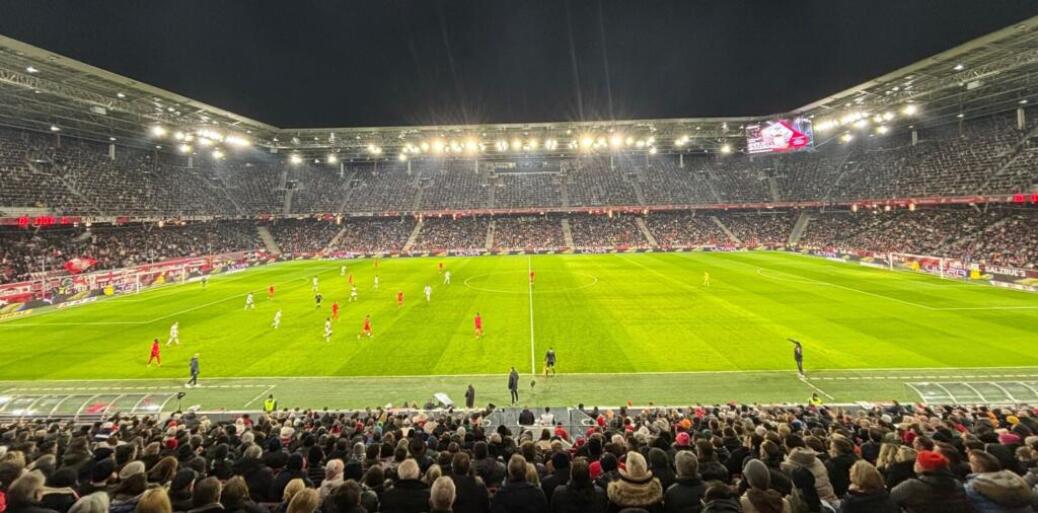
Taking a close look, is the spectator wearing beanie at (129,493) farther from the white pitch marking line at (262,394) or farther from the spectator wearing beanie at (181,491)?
the white pitch marking line at (262,394)

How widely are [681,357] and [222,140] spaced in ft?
213

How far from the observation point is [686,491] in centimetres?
490

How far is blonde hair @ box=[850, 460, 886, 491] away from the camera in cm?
446

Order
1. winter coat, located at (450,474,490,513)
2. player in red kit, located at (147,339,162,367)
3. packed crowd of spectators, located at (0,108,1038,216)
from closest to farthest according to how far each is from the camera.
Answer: winter coat, located at (450,474,490,513) → player in red kit, located at (147,339,162,367) → packed crowd of spectators, located at (0,108,1038,216)

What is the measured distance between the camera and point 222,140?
60.7 metres

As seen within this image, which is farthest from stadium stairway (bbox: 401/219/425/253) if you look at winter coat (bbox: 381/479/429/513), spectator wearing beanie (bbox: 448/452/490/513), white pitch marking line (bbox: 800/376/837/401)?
winter coat (bbox: 381/479/429/513)

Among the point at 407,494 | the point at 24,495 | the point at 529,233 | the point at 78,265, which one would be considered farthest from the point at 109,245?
the point at 407,494

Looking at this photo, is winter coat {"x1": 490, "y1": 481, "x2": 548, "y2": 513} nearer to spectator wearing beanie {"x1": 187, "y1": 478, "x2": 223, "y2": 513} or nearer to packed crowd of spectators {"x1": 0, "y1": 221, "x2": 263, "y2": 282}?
spectator wearing beanie {"x1": 187, "y1": 478, "x2": 223, "y2": 513}

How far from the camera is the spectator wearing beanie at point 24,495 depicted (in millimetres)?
4320

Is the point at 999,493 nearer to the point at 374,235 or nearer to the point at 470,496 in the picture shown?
the point at 470,496

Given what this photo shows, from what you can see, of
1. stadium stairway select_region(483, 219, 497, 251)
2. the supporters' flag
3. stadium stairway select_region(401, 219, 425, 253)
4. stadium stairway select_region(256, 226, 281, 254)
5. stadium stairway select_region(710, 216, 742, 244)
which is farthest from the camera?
stadium stairway select_region(483, 219, 497, 251)

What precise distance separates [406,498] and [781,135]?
69761mm

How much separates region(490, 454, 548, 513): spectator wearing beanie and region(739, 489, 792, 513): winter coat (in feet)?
6.84

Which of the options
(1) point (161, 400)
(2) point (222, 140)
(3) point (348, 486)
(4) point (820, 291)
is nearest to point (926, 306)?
(4) point (820, 291)
